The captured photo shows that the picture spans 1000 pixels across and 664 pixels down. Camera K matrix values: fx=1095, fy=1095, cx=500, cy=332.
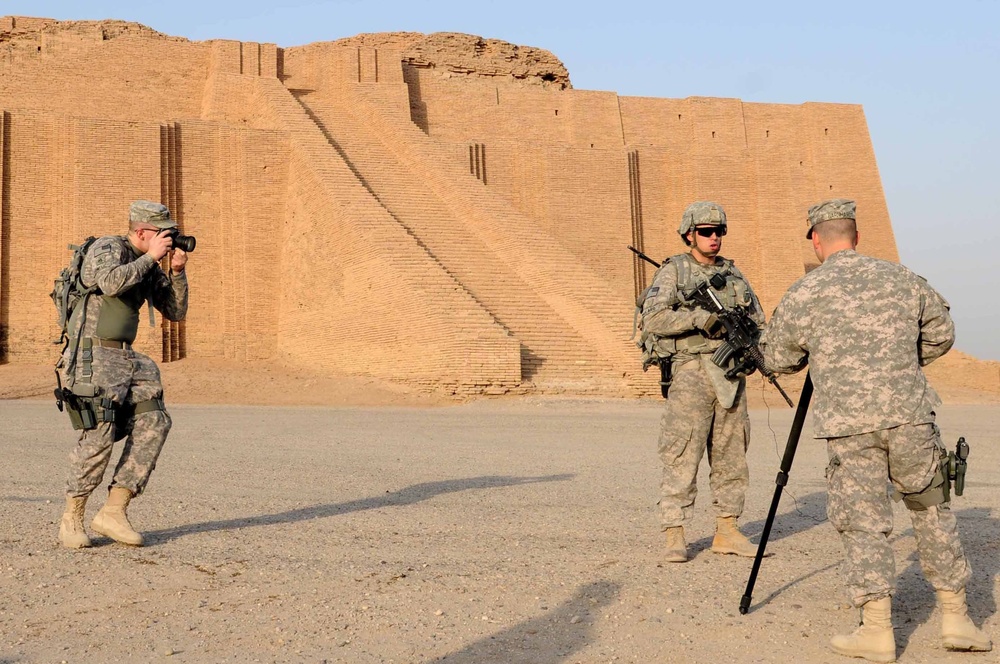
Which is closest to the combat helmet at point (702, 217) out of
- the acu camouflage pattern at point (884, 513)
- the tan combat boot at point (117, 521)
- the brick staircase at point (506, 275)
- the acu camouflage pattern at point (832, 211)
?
the acu camouflage pattern at point (832, 211)

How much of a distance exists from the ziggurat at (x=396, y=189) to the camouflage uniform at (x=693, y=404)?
10.4 m

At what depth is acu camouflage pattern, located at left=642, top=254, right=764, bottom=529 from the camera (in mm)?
4711

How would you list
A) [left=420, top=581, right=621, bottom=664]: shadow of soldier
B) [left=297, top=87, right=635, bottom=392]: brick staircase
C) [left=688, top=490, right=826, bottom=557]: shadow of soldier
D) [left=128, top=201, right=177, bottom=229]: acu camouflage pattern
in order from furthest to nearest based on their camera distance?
[left=297, top=87, right=635, bottom=392]: brick staircase
[left=688, top=490, right=826, bottom=557]: shadow of soldier
[left=128, top=201, right=177, bottom=229]: acu camouflage pattern
[left=420, top=581, right=621, bottom=664]: shadow of soldier

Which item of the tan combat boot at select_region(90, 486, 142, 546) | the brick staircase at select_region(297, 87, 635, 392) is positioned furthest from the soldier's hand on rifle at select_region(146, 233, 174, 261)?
the brick staircase at select_region(297, 87, 635, 392)

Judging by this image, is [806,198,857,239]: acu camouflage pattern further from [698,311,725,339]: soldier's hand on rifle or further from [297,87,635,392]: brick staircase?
[297,87,635,392]: brick staircase

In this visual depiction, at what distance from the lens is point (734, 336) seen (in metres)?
4.49

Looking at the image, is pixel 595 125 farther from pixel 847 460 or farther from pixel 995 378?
pixel 847 460

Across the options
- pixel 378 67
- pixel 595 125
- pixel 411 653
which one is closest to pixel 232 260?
pixel 378 67

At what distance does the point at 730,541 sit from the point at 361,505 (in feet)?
7.69

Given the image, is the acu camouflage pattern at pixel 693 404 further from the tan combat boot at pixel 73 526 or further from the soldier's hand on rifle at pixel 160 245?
the tan combat boot at pixel 73 526

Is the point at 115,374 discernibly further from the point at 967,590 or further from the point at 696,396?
the point at 967,590

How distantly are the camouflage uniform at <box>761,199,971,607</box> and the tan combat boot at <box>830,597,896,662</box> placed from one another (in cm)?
4

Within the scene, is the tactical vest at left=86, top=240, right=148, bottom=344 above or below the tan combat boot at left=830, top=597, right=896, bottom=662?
above

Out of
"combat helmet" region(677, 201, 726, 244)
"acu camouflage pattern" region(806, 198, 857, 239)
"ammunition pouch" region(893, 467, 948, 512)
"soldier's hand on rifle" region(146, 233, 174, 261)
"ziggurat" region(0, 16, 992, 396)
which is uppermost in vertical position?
"ziggurat" region(0, 16, 992, 396)
